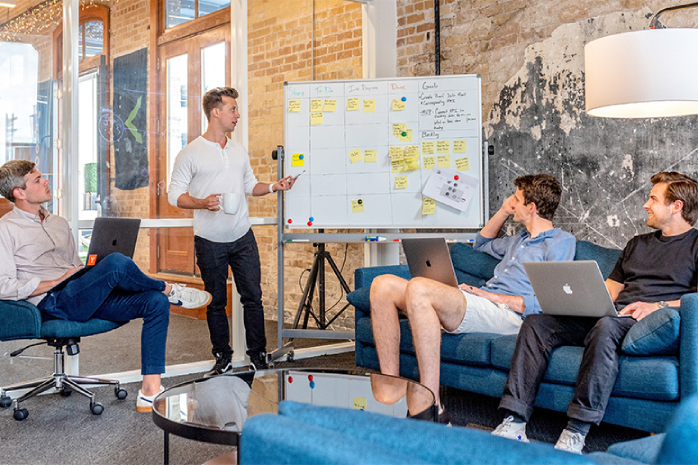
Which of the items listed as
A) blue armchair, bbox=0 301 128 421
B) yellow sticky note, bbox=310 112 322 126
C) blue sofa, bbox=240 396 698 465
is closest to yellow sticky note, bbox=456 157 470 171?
yellow sticky note, bbox=310 112 322 126

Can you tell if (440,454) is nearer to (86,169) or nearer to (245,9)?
(86,169)

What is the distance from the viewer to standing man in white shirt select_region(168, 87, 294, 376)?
13.5ft

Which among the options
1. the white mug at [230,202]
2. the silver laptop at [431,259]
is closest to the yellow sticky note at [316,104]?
the white mug at [230,202]

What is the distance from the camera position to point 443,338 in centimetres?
331

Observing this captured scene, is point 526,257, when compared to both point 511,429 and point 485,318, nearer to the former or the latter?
point 485,318

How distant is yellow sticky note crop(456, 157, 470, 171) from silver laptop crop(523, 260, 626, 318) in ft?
5.00

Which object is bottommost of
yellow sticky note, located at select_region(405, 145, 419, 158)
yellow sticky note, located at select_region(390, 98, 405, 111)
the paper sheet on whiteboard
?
the paper sheet on whiteboard

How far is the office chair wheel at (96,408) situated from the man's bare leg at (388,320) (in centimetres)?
138

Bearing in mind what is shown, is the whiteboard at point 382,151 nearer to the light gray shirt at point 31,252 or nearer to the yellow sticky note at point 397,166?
the yellow sticky note at point 397,166

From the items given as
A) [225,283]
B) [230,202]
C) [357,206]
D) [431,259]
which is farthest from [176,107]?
[431,259]

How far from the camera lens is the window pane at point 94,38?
13.3 ft

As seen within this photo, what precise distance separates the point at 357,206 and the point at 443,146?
0.68 metres

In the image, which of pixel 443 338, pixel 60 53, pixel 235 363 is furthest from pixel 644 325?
pixel 60 53

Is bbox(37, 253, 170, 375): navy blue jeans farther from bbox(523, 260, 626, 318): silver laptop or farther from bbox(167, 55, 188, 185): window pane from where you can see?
bbox(523, 260, 626, 318): silver laptop
